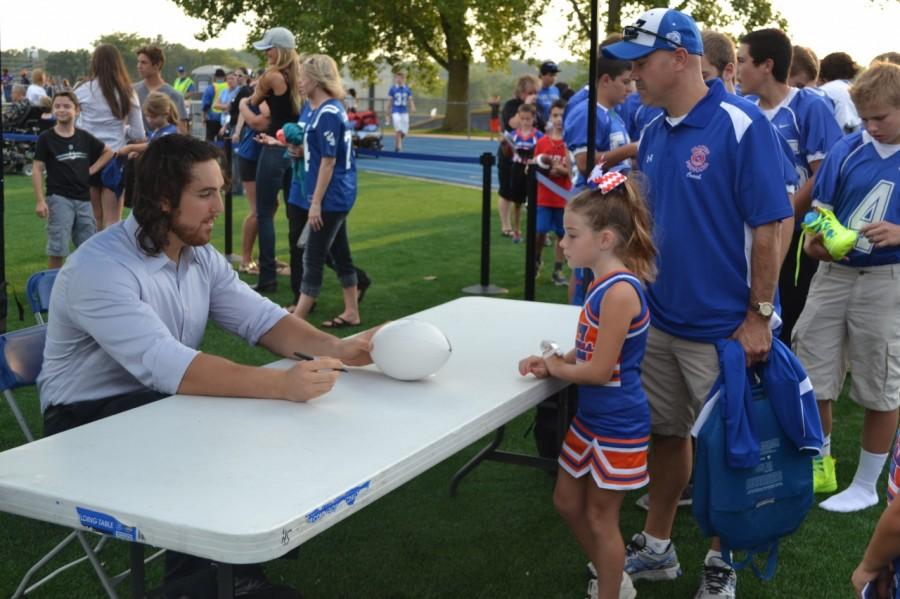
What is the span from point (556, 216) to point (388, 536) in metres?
4.49

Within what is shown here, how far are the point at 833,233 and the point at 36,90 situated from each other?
19.2 m

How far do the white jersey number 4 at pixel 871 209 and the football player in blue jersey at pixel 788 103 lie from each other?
1.74 ft

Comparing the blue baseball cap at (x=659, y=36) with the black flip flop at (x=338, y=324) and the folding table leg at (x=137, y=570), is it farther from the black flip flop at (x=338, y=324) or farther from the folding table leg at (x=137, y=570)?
the black flip flop at (x=338, y=324)

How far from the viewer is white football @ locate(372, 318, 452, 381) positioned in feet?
8.48

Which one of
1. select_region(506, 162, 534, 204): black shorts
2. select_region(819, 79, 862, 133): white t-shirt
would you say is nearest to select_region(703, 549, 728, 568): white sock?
select_region(819, 79, 862, 133): white t-shirt

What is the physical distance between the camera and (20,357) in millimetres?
2951

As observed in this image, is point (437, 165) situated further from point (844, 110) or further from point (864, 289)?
point (864, 289)

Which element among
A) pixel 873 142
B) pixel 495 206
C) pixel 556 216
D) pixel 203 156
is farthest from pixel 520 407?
pixel 495 206

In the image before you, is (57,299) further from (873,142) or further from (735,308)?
(873,142)

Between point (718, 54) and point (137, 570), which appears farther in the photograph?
point (718, 54)

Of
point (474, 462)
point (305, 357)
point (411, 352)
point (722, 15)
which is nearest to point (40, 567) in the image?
point (305, 357)

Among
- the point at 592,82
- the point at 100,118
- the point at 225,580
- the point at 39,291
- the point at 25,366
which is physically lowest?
the point at 225,580

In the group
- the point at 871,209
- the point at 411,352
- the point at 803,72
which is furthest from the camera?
the point at 803,72

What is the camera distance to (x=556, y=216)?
25.1 ft
